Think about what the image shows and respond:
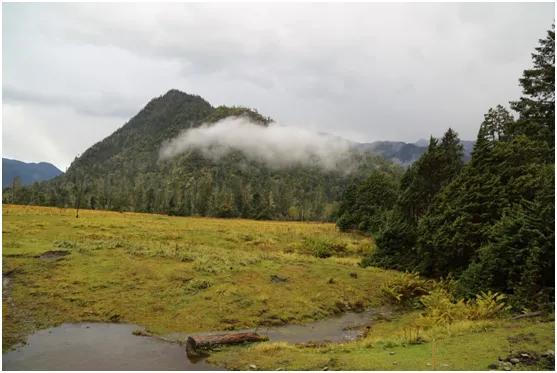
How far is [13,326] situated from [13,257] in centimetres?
1296

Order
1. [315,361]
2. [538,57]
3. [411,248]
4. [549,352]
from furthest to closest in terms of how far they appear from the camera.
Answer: [538,57]
[411,248]
[315,361]
[549,352]

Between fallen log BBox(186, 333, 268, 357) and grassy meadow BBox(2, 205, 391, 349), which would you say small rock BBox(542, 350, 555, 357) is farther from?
grassy meadow BBox(2, 205, 391, 349)

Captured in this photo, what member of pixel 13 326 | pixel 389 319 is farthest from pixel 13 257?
pixel 389 319

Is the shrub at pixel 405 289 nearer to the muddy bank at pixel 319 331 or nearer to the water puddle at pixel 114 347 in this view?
the muddy bank at pixel 319 331

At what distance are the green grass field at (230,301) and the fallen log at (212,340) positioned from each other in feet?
2.47

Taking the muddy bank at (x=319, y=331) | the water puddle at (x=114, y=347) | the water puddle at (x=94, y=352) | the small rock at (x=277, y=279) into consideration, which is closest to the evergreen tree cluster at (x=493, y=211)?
the muddy bank at (x=319, y=331)

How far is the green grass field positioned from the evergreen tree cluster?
3.60m

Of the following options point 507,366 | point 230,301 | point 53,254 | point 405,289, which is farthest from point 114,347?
point 405,289

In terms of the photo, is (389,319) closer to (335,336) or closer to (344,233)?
(335,336)

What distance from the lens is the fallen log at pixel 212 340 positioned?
1784 centimetres

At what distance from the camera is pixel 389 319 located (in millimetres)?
26562

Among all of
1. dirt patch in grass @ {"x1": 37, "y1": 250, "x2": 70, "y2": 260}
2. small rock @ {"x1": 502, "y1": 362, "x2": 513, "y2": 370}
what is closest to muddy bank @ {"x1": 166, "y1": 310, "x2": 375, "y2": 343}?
small rock @ {"x1": 502, "y1": 362, "x2": 513, "y2": 370}

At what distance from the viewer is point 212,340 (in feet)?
60.9

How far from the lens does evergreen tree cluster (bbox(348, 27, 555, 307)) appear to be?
22.8 m
